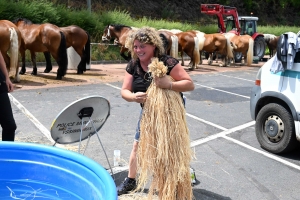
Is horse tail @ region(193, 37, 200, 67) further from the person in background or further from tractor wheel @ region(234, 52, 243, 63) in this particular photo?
the person in background

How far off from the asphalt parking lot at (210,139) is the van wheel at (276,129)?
0.48 ft

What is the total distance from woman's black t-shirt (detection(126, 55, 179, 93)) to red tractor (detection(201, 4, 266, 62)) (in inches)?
749

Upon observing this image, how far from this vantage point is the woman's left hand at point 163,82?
3342 millimetres

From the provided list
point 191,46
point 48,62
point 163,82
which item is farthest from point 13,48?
point 191,46

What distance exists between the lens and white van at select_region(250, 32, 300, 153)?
522cm

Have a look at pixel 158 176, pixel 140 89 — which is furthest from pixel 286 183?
pixel 140 89

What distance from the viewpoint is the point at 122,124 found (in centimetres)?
709

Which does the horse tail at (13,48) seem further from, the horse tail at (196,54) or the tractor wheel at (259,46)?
the tractor wheel at (259,46)

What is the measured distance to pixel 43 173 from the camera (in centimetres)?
286

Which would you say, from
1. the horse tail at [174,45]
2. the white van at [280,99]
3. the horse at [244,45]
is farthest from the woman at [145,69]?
the horse at [244,45]

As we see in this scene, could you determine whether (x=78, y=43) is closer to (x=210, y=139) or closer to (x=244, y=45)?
(x=210, y=139)

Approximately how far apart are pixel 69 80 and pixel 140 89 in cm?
889

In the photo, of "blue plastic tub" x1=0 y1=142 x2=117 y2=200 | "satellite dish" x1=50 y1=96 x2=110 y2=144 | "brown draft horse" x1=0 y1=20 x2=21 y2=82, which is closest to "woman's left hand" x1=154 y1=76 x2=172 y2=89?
"satellite dish" x1=50 y1=96 x2=110 y2=144

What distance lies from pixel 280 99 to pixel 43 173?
3840 mm
